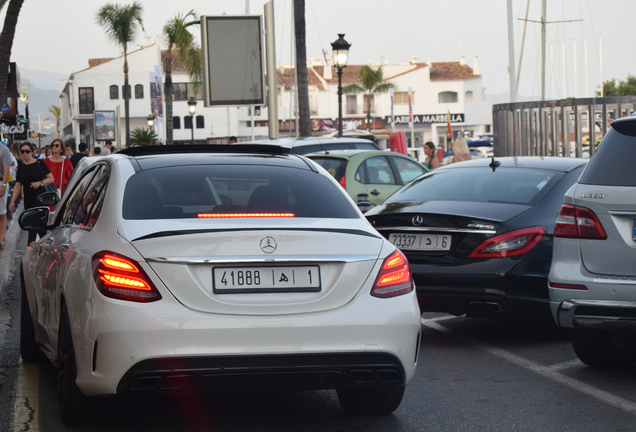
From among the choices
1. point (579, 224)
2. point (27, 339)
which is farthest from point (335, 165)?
point (579, 224)

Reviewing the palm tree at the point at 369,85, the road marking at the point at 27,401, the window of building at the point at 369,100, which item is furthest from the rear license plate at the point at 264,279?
the window of building at the point at 369,100

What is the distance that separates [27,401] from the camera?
6.01 m

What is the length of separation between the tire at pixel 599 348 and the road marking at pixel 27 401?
139 inches

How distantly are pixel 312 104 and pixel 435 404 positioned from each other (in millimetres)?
98709

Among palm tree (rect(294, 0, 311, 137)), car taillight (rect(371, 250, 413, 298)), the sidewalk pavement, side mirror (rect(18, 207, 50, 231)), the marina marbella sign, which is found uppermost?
palm tree (rect(294, 0, 311, 137))

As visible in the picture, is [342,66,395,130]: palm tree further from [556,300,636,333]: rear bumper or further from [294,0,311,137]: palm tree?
[556,300,636,333]: rear bumper

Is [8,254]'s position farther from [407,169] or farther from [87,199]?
[87,199]

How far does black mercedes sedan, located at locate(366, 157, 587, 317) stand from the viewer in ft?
25.0

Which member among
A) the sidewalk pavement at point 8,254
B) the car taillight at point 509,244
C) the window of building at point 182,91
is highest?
the window of building at point 182,91

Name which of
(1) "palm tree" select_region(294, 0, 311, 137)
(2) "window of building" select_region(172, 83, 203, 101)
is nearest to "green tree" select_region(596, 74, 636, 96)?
(2) "window of building" select_region(172, 83, 203, 101)

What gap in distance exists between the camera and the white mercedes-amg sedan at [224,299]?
459cm

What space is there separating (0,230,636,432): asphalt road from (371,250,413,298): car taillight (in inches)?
31.4

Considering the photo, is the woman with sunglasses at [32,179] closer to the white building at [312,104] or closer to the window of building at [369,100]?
the white building at [312,104]

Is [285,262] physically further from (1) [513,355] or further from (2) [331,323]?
(1) [513,355]
